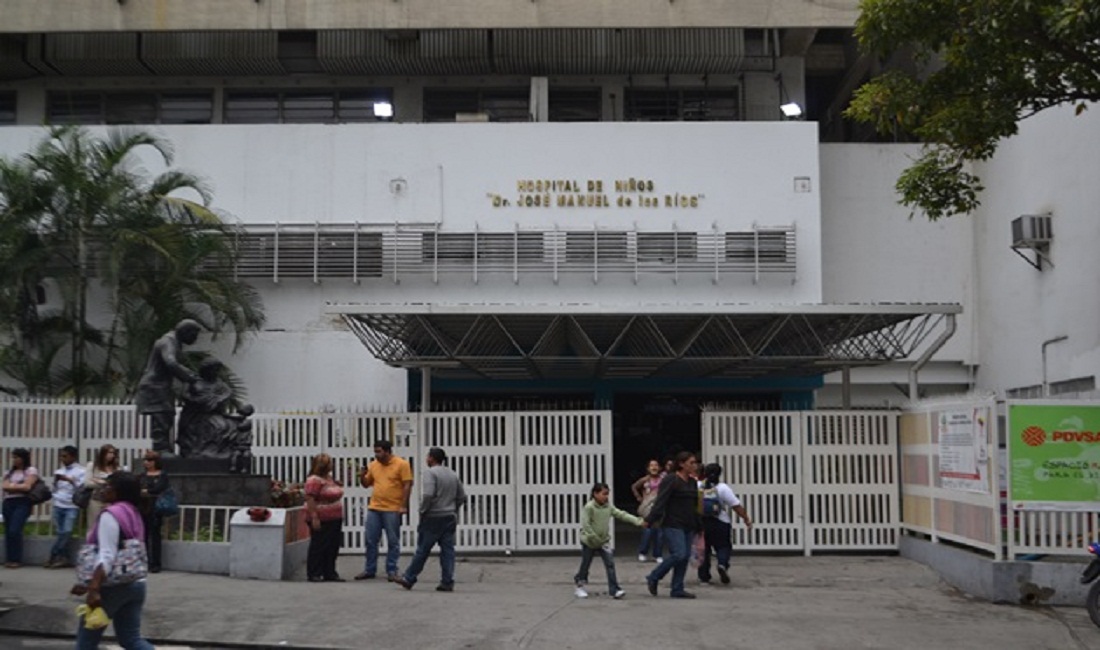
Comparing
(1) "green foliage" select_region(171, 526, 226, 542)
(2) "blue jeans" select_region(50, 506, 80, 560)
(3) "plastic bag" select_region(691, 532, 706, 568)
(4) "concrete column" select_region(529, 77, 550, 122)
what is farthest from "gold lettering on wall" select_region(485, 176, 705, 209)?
(2) "blue jeans" select_region(50, 506, 80, 560)

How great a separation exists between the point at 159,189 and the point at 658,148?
9535mm

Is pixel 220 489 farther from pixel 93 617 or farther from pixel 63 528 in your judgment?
pixel 93 617

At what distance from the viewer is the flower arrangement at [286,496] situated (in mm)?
15430

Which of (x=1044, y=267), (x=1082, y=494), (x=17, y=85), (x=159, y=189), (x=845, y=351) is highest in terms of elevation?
(x=17, y=85)

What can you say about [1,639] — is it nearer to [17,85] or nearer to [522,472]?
[522,472]

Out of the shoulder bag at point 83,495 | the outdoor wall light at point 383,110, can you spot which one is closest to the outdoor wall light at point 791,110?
the outdoor wall light at point 383,110

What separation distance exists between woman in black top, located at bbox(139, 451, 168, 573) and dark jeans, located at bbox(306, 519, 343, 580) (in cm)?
181

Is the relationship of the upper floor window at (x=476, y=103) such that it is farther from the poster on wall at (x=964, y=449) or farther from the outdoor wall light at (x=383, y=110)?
the poster on wall at (x=964, y=449)

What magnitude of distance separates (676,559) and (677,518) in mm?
479

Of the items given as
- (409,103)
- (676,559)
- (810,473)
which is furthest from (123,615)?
(409,103)

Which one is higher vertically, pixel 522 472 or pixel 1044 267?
pixel 1044 267

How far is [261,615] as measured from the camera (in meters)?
11.6

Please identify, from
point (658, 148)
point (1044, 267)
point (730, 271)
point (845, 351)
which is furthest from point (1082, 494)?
point (658, 148)

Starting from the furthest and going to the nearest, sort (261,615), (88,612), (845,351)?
(845,351)
(261,615)
(88,612)
